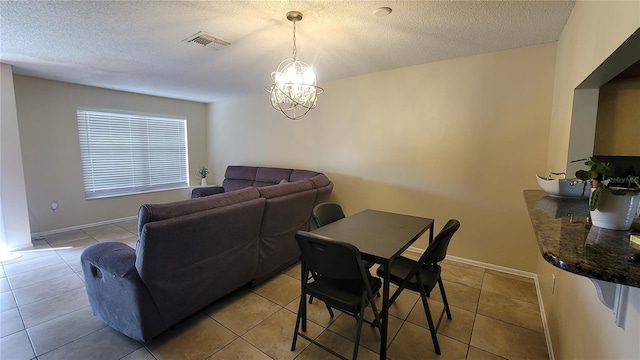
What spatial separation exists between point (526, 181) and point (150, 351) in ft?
11.9

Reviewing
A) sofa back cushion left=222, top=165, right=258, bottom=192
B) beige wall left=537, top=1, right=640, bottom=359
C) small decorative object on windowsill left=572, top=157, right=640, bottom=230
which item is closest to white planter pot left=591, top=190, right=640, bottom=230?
small decorative object on windowsill left=572, top=157, right=640, bottom=230

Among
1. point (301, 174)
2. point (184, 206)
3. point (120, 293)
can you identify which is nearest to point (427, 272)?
point (184, 206)

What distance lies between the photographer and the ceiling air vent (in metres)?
2.49

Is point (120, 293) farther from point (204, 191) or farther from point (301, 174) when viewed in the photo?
point (204, 191)

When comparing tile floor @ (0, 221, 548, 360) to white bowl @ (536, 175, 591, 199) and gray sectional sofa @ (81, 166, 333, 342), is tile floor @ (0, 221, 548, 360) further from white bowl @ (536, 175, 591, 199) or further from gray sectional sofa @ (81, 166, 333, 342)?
white bowl @ (536, 175, 591, 199)

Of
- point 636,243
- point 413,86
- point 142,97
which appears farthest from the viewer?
point 142,97

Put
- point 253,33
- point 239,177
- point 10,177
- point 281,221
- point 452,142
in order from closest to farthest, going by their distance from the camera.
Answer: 1. point 253,33
2. point 281,221
3. point 452,142
4. point 10,177
5. point 239,177

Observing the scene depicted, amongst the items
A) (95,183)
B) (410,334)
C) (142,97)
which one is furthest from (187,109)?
(410,334)

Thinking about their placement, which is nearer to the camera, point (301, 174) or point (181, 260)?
point (181, 260)

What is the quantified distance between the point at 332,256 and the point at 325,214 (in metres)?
0.94

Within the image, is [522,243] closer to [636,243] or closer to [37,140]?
[636,243]

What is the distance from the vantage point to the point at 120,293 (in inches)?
74.2

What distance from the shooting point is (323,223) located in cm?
247

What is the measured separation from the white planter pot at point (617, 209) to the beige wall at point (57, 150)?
19.7 ft
